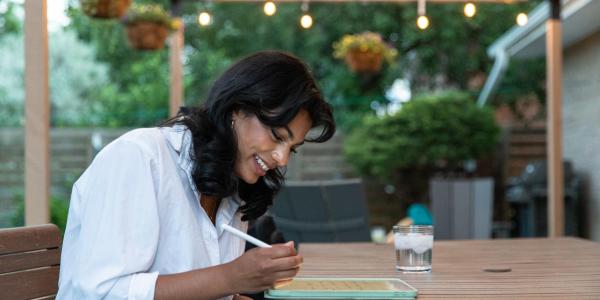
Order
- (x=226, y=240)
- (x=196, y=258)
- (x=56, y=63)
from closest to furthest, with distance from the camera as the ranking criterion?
(x=196, y=258) → (x=226, y=240) → (x=56, y=63)

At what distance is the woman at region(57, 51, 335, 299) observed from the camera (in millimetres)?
1556

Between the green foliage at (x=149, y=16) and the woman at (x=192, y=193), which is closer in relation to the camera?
the woman at (x=192, y=193)

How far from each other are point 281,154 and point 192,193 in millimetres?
195

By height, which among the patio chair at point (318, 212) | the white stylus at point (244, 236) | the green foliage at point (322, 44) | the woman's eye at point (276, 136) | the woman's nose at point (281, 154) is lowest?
the patio chair at point (318, 212)

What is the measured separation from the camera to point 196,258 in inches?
68.1

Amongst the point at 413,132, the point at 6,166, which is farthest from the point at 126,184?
the point at 413,132

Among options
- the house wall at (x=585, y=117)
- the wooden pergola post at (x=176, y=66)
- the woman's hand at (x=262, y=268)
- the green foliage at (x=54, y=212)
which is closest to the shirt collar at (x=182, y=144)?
the woman's hand at (x=262, y=268)

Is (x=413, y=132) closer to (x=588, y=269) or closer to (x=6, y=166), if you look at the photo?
(x=6, y=166)

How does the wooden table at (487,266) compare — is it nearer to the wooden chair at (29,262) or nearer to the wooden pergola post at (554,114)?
the wooden chair at (29,262)

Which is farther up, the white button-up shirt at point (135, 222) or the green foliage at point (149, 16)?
the green foliage at point (149, 16)

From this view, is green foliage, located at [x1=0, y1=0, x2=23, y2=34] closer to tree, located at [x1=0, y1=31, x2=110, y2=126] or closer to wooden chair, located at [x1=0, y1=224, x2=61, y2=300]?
tree, located at [x1=0, y1=31, x2=110, y2=126]

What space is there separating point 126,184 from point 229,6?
12405mm

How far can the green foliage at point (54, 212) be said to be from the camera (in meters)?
6.33

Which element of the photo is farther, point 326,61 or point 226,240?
point 326,61
